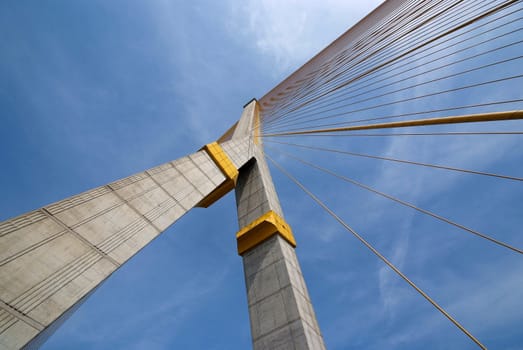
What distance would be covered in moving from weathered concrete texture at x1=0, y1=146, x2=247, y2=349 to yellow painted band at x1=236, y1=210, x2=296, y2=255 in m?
3.21

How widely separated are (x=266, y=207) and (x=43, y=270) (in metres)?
7.28

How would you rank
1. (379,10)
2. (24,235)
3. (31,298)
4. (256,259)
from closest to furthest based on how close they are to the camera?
1. (31,298)
2. (24,235)
3. (256,259)
4. (379,10)

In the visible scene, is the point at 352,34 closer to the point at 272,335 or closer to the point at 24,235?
the point at 272,335

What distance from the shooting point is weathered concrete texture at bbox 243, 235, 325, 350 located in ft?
22.0

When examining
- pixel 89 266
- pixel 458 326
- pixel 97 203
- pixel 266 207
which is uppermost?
pixel 97 203

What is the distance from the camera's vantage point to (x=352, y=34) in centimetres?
1788

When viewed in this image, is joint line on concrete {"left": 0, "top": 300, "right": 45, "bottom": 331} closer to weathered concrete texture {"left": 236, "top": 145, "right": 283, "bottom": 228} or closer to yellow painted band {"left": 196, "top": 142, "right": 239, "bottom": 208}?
yellow painted band {"left": 196, "top": 142, "right": 239, "bottom": 208}

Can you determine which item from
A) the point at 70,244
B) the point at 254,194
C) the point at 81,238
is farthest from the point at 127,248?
the point at 254,194

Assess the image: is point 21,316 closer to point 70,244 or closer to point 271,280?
point 70,244

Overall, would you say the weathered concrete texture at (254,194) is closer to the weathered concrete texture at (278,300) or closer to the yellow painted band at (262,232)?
the yellow painted band at (262,232)

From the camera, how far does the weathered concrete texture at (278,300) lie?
6705mm

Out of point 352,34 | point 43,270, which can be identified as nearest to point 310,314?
point 43,270

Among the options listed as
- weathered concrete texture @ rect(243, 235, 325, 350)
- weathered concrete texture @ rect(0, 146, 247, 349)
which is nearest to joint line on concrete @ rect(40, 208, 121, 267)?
weathered concrete texture @ rect(0, 146, 247, 349)

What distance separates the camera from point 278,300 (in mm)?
7555
